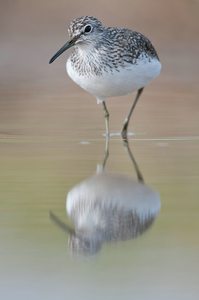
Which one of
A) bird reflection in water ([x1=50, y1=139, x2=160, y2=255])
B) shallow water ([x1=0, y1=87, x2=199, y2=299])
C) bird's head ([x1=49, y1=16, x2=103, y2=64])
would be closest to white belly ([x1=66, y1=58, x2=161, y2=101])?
bird's head ([x1=49, y1=16, x2=103, y2=64])

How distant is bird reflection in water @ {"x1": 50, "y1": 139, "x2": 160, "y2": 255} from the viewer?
280 inches

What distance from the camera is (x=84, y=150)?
1074 cm

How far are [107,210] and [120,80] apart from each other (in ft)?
12.0

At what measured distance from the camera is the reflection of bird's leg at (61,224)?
735cm

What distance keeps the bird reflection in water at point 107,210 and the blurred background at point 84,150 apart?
0.09m

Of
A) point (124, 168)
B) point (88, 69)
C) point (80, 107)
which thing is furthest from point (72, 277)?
point (80, 107)

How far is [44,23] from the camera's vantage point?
20.1m

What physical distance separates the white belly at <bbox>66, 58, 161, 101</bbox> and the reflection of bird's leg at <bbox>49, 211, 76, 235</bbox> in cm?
367

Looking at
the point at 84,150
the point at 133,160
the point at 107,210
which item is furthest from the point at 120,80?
the point at 107,210

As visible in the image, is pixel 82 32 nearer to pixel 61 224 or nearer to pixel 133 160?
pixel 133 160

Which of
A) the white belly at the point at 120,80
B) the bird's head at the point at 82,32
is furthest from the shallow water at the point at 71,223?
the bird's head at the point at 82,32

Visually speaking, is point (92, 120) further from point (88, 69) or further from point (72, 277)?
point (72, 277)

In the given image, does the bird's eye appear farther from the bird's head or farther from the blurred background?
the blurred background

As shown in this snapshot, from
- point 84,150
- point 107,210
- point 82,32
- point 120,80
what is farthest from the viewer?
point 82,32
